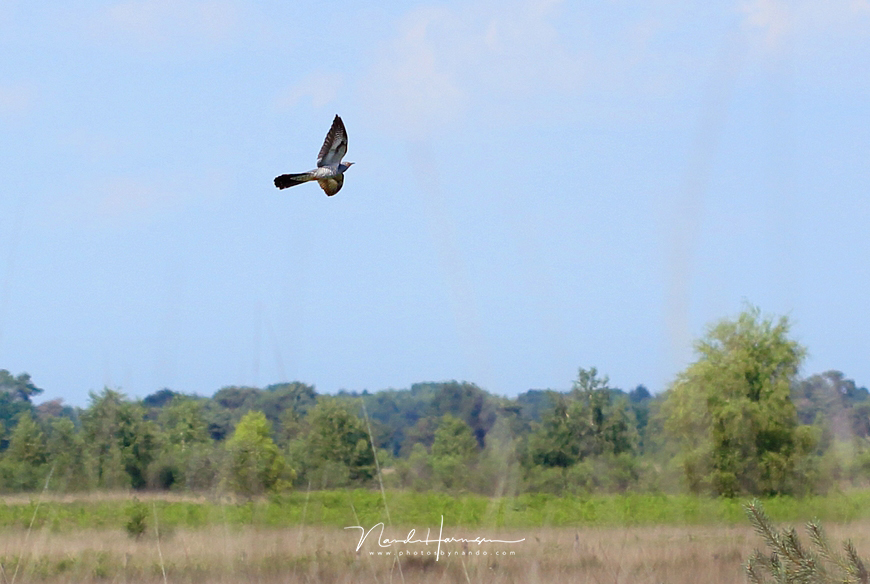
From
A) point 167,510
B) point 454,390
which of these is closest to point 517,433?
point 454,390

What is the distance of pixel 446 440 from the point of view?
17.3 meters

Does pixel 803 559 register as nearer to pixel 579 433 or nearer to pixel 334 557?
pixel 334 557

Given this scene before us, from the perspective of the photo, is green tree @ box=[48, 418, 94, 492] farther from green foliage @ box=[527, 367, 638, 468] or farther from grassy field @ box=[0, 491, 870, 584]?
green foliage @ box=[527, 367, 638, 468]

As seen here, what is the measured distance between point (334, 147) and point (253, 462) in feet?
27.2

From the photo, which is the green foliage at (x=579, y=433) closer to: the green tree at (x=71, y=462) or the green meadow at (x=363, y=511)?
the green meadow at (x=363, y=511)

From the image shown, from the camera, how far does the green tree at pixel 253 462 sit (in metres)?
13.1

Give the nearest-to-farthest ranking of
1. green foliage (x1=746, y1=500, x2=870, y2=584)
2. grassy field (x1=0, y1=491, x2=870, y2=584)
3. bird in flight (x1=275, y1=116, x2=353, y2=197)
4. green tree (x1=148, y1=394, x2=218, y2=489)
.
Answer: green foliage (x1=746, y1=500, x2=870, y2=584) < bird in flight (x1=275, y1=116, x2=353, y2=197) < grassy field (x1=0, y1=491, x2=870, y2=584) < green tree (x1=148, y1=394, x2=218, y2=489)

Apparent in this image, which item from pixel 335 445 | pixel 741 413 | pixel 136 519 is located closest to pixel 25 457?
pixel 136 519

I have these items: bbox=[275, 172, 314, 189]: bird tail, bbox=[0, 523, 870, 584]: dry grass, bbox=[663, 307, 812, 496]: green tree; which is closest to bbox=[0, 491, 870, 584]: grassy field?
bbox=[0, 523, 870, 584]: dry grass

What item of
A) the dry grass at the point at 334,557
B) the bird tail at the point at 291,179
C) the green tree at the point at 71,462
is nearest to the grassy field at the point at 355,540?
the dry grass at the point at 334,557

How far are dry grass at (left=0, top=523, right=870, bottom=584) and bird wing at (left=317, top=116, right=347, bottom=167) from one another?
333 cm

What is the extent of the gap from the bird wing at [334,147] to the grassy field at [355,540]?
2.92 metres

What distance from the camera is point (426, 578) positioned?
29.7 ft

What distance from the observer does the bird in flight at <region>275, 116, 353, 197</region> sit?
21.1ft
